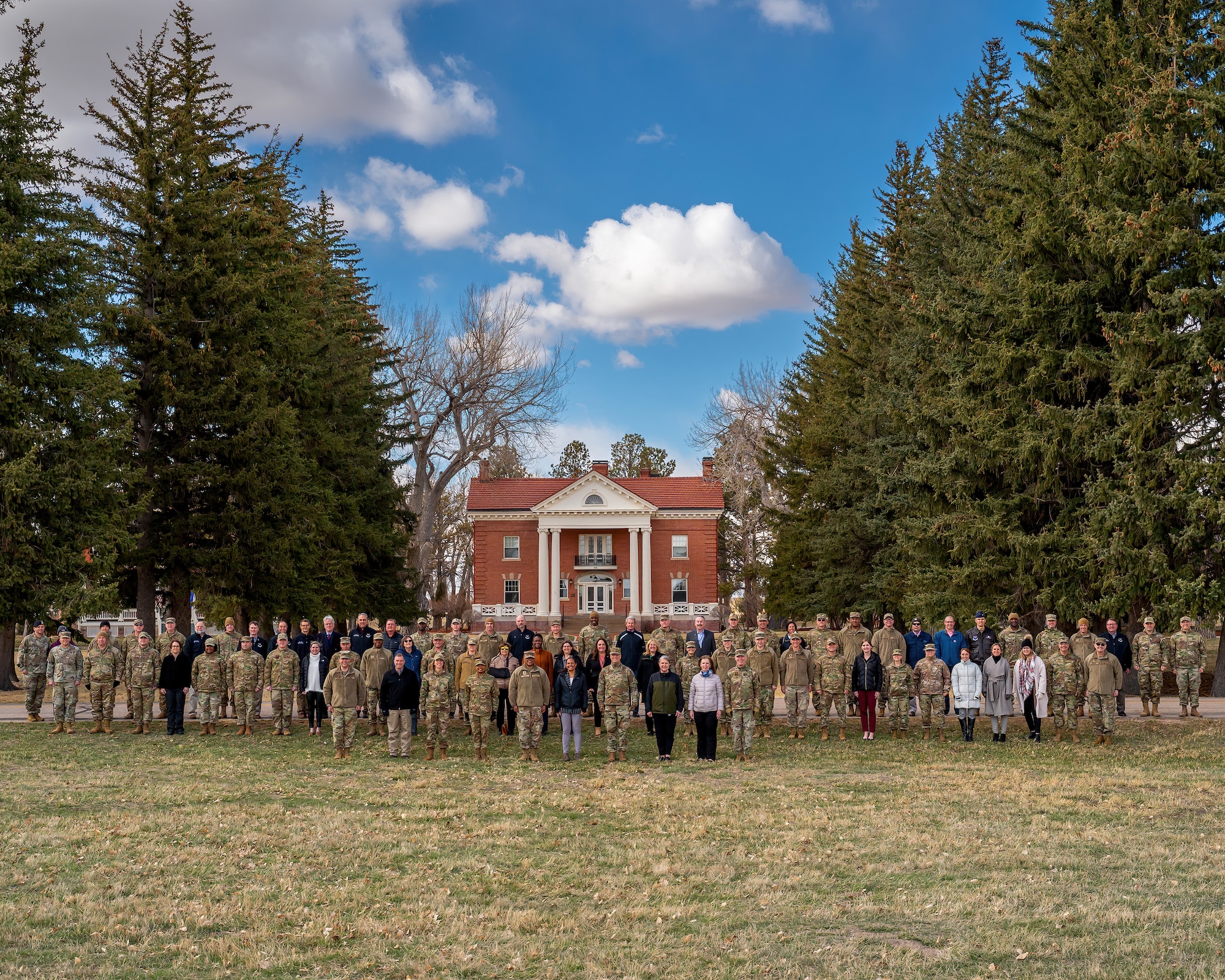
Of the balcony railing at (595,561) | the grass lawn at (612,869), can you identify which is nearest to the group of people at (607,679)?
the grass lawn at (612,869)

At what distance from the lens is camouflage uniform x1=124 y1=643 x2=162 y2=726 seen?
18188 millimetres

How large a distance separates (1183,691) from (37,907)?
62.7 ft

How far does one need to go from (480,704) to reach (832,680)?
6311 millimetres

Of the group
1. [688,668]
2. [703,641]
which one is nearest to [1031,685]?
[703,641]

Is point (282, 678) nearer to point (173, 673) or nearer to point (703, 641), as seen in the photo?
point (173, 673)

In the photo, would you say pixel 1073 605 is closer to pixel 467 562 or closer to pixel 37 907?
pixel 37 907

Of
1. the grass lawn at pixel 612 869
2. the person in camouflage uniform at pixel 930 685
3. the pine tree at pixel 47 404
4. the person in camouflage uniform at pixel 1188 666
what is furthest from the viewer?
the pine tree at pixel 47 404

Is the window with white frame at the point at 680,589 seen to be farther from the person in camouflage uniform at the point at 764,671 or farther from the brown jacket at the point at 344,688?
the brown jacket at the point at 344,688

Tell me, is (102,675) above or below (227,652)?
below

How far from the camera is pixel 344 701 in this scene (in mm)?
15930

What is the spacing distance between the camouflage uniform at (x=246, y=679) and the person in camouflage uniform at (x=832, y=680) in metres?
9.82

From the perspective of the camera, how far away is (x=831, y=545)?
115 ft

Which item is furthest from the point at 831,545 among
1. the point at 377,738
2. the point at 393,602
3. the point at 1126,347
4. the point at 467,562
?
the point at 467,562

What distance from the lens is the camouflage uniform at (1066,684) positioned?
57.4ft
